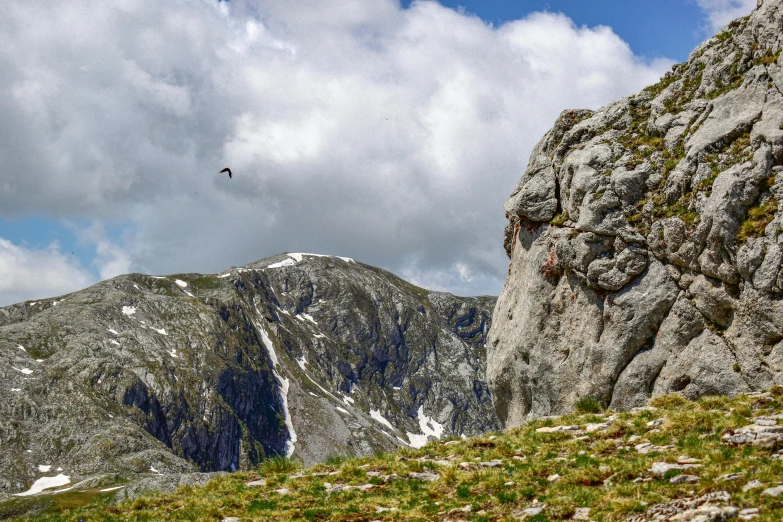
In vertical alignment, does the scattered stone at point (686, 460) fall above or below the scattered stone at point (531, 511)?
above

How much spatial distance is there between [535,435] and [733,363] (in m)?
10.5

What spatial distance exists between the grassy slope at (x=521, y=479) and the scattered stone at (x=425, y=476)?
27 cm

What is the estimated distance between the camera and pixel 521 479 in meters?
17.7

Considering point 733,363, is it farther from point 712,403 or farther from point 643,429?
point 643,429

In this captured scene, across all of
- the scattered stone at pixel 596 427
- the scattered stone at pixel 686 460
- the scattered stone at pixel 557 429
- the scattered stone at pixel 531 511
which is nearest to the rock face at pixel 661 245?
the scattered stone at pixel 596 427

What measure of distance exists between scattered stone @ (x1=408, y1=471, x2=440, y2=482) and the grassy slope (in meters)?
0.27

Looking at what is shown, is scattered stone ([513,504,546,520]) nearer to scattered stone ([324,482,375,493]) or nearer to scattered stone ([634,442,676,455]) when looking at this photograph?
scattered stone ([634,442,676,455])

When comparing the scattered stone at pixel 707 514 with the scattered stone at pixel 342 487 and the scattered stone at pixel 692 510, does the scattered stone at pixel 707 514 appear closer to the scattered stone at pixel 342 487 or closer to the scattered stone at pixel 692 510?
the scattered stone at pixel 692 510

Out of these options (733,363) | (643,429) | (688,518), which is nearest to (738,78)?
(733,363)

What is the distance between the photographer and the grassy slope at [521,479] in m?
14.5

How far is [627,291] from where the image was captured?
31.4 m

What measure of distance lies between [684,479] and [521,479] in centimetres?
452

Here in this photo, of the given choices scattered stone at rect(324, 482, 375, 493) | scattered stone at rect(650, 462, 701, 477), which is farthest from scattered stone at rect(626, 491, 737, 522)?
scattered stone at rect(324, 482, 375, 493)

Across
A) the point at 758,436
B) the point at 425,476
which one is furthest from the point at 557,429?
the point at 758,436
